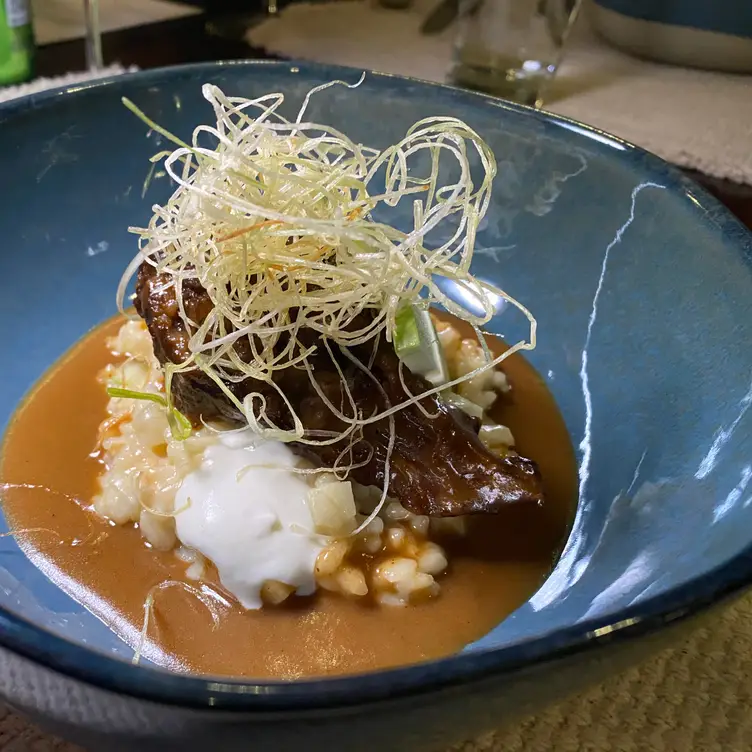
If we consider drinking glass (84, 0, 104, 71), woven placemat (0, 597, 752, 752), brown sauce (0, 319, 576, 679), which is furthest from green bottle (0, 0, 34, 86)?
woven placemat (0, 597, 752, 752)

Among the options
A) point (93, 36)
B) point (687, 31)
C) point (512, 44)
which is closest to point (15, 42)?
point (93, 36)

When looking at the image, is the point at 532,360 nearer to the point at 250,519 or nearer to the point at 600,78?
the point at 250,519

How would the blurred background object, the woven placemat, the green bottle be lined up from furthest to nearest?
the blurred background object
the green bottle
the woven placemat

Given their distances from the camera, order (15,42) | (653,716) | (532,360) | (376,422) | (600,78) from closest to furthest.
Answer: (653,716) → (376,422) → (532,360) → (15,42) → (600,78)

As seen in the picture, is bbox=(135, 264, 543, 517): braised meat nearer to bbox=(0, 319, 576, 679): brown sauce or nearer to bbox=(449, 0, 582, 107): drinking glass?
bbox=(0, 319, 576, 679): brown sauce

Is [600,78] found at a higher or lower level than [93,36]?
lower

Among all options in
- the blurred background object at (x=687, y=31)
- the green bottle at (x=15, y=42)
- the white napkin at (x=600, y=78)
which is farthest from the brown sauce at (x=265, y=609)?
Answer: the blurred background object at (x=687, y=31)

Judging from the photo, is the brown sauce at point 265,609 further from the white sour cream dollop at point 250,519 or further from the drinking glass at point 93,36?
the drinking glass at point 93,36

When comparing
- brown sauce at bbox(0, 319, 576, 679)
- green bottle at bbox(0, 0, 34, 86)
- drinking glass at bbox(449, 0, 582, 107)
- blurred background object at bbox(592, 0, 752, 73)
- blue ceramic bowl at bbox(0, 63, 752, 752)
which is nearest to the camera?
blue ceramic bowl at bbox(0, 63, 752, 752)
